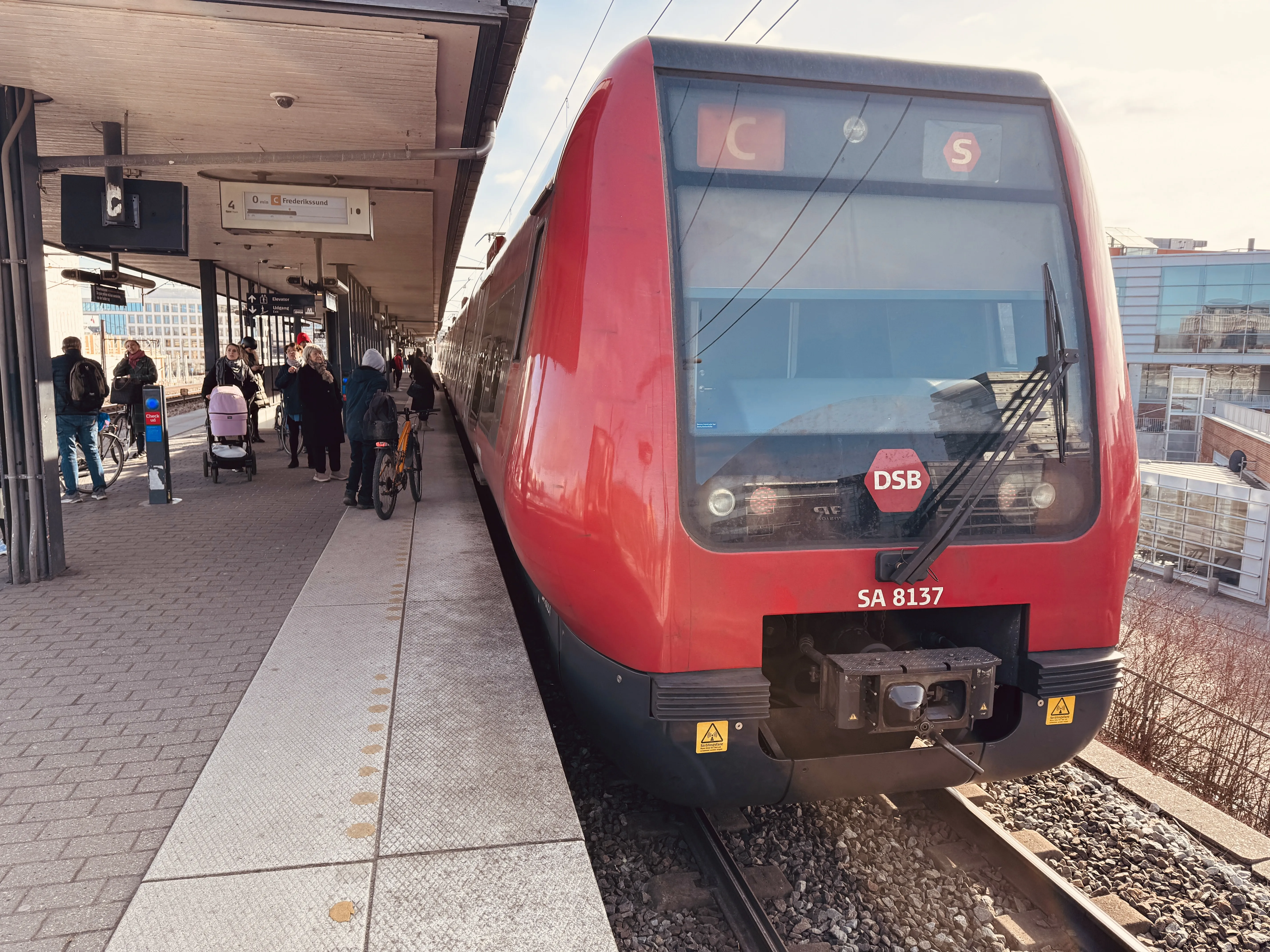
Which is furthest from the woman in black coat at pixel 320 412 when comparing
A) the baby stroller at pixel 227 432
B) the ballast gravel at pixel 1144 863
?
the ballast gravel at pixel 1144 863

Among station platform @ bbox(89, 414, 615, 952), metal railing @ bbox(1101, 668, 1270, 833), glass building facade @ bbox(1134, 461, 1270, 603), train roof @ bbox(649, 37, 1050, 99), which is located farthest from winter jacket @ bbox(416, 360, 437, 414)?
glass building facade @ bbox(1134, 461, 1270, 603)

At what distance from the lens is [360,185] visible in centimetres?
1011

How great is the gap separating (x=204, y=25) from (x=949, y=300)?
447 centimetres

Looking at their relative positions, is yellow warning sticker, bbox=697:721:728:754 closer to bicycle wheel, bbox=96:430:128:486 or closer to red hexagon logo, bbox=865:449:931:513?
red hexagon logo, bbox=865:449:931:513

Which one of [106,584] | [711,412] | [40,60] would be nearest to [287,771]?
[711,412]

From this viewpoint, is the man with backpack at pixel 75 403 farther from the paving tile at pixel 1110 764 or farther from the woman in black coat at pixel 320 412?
the paving tile at pixel 1110 764

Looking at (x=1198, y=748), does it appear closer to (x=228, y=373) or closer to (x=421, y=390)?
(x=228, y=373)

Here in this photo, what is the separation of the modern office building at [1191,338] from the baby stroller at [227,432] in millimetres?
36537

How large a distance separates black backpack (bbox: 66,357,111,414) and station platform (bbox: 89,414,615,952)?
217 inches

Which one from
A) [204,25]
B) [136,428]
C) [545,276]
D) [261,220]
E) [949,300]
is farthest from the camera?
[136,428]

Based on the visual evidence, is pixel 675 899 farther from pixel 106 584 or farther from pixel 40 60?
pixel 40 60

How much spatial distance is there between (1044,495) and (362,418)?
23.6 feet

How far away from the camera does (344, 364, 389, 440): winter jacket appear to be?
893cm

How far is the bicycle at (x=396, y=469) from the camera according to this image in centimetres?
855
